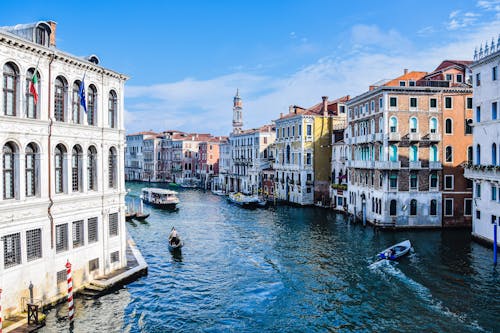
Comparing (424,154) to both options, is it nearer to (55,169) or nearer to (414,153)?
(414,153)

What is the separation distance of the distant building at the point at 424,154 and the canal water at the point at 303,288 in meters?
1.92

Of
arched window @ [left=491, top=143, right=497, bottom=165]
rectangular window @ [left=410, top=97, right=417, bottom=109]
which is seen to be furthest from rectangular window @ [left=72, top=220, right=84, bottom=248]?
rectangular window @ [left=410, top=97, right=417, bottom=109]

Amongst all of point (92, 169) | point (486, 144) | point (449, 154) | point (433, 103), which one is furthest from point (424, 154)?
point (92, 169)

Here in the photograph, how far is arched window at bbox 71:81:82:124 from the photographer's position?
52.6 ft

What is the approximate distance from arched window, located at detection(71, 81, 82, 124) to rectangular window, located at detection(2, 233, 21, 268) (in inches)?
184

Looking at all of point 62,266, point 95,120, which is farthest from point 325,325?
point 95,120

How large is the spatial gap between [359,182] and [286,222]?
6758 millimetres

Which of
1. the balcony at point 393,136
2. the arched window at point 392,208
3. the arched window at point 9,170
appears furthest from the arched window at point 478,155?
the arched window at point 9,170

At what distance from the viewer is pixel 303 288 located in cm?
1869

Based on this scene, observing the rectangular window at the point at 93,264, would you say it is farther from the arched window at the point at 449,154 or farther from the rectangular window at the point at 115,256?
the arched window at the point at 449,154

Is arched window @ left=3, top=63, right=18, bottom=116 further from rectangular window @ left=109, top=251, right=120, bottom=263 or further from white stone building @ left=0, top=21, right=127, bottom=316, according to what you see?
rectangular window @ left=109, top=251, right=120, bottom=263

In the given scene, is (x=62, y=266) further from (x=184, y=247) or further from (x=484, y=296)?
(x=484, y=296)

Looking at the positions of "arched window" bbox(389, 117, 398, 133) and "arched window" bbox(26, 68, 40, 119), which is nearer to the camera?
"arched window" bbox(26, 68, 40, 119)

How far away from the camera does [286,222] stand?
119 feet
